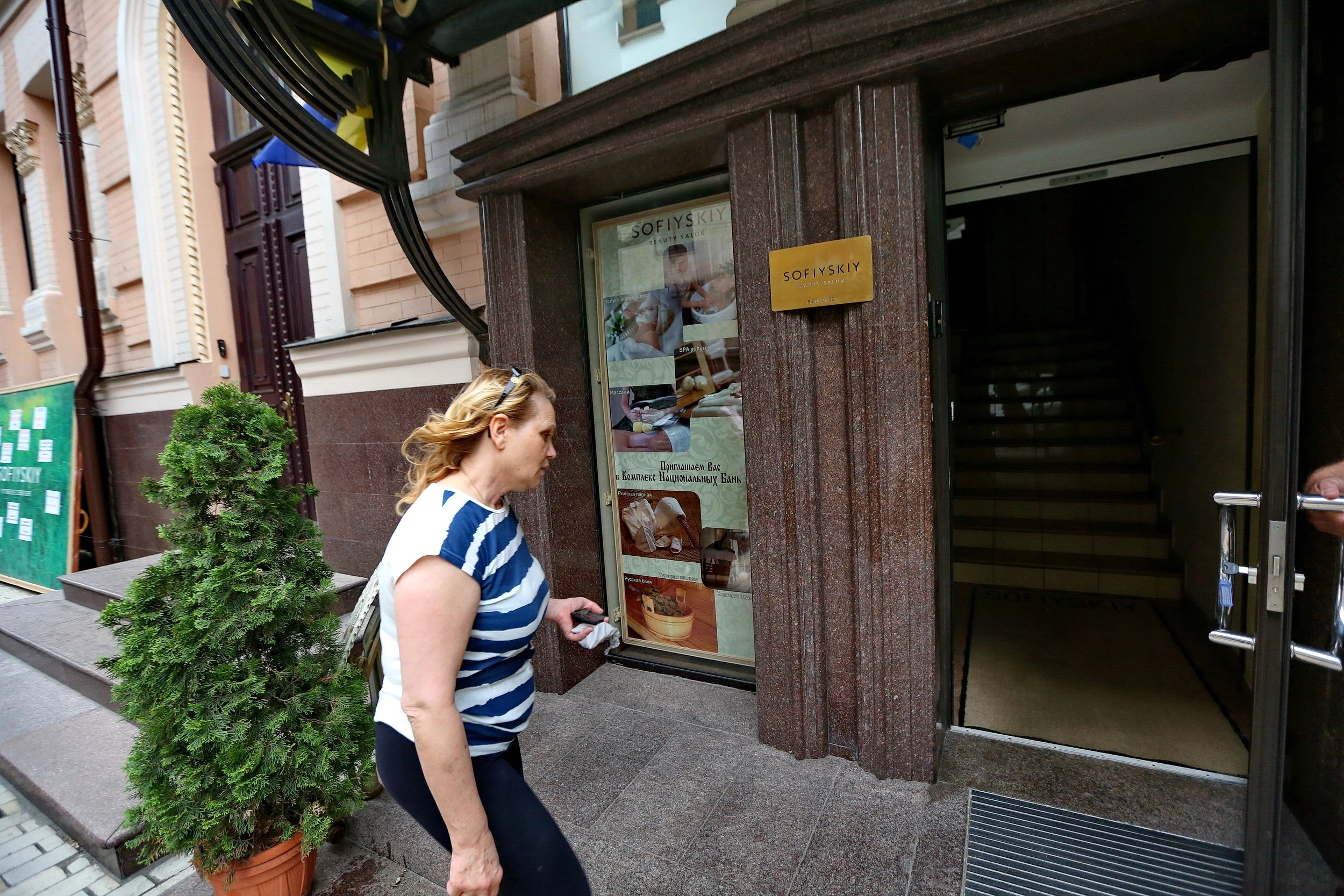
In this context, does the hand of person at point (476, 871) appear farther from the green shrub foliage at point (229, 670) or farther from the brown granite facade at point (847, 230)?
the brown granite facade at point (847, 230)

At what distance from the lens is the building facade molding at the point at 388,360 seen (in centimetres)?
388

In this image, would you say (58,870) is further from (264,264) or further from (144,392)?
(144,392)

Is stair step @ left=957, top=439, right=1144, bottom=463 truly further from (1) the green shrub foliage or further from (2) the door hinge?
(1) the green shrub foliage

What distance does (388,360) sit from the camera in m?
4.19

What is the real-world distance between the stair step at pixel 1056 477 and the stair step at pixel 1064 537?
503mm

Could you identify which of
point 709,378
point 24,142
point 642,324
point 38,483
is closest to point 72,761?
point 642,324

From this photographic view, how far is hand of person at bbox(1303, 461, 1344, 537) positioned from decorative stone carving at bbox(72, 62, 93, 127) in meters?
10.5

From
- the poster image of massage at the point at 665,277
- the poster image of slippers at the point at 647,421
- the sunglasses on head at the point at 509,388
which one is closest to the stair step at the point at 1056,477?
the poster image of slippers at the point at 647,421

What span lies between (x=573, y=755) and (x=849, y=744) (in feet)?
4.32

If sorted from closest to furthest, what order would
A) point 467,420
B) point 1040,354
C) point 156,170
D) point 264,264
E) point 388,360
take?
point 467,420 → point 388,360 → point 264,264 → point 156,170 → point 1040,354

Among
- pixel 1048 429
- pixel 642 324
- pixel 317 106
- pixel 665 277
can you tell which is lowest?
pixel 1048 429

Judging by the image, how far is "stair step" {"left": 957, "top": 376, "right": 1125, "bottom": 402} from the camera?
6914mm

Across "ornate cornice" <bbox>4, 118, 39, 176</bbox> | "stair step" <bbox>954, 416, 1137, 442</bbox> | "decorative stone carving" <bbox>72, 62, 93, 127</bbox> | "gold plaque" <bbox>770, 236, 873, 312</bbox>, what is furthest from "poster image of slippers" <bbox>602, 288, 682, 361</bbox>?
"ornate cornice" <bbox>4, 118, 39, 176</bbox>

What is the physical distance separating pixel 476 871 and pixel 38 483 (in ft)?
28.0
